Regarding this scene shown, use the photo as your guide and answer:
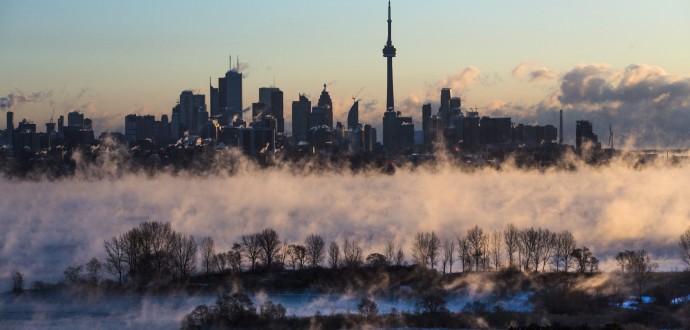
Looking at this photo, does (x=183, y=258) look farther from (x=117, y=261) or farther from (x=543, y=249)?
(x=543, y=249)

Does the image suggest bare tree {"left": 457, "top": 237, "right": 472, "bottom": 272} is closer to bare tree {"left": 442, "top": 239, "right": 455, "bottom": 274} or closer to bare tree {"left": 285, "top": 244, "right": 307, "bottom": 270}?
bare tree {"left": 442, "top": 239, "right": 455, "bottom": 274}

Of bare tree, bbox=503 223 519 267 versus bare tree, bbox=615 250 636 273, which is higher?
bare tree, bbox=503 223 519 267

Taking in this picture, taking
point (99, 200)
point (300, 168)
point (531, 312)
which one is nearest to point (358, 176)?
point (300, 168)

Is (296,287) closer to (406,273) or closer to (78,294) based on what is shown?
(406,273)

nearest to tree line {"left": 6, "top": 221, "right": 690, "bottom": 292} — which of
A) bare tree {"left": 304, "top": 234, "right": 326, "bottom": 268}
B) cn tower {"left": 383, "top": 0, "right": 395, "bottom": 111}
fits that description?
bare tree {"left": 304, "top": 234, "right": 326, "bottom": 268}

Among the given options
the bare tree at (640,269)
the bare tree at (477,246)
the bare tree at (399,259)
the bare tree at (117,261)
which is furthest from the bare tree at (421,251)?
the bare tree at (117,261)

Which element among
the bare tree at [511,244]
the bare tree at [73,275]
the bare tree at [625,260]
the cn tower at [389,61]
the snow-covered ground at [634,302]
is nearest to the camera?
the snow-covered ground at [634,302]

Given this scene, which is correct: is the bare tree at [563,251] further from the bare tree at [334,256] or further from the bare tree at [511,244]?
the bare tree at [334,256]
